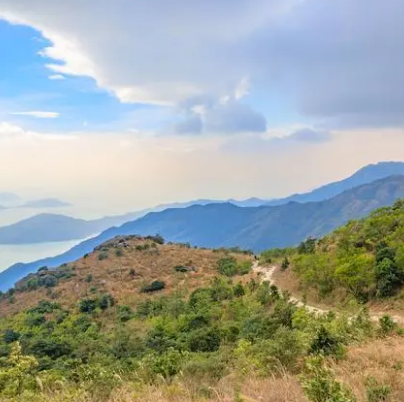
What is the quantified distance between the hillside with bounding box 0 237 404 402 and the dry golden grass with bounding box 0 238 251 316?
179 millimetres

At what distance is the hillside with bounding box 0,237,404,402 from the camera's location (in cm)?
517

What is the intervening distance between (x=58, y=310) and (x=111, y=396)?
34.6m

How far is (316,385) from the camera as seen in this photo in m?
3.73

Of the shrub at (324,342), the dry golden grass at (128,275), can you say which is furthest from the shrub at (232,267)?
the shrub at (324,342)

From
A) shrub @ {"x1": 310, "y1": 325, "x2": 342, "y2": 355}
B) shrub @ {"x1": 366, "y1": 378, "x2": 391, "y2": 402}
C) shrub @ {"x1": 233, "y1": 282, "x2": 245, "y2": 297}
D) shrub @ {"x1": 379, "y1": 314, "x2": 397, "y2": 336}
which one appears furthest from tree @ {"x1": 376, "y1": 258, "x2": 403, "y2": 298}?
shrub @ {"x1": 366, "y1": 378, "x2": 391, "y2": 402}

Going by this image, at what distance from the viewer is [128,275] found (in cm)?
4503

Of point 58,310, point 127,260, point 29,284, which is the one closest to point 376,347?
point 58,310

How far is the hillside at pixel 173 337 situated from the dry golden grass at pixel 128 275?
18 centimetres

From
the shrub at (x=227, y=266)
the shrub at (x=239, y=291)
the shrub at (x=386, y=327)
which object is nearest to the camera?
the shrub at (x=386, y=327)

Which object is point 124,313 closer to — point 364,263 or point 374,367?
point 364,263

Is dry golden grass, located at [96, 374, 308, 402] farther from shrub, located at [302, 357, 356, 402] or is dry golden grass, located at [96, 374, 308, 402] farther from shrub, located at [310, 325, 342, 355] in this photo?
shrub, located at [310, 325, 342, 355]

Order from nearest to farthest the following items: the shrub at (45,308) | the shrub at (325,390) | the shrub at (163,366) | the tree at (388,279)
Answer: the shrub at (325,390) → the shrub at (163,366) → the tree at (388,279) → the shrub at (45,308)

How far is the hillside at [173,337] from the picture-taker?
517 centimetres

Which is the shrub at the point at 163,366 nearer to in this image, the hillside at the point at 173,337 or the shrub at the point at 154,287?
the hillside at the point at 173,337
